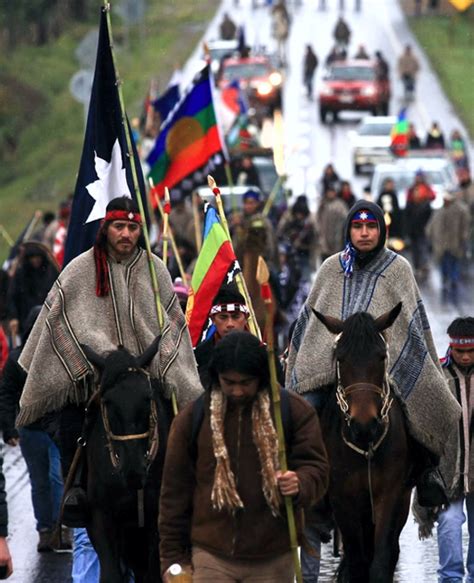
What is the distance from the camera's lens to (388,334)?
1134cm

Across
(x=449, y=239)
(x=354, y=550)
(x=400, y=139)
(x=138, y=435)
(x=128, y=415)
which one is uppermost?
(x=128, y=415)

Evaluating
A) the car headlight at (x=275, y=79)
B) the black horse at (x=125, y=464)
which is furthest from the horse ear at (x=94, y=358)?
the car headlight at (x=275, y=79)

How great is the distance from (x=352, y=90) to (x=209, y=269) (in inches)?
2009

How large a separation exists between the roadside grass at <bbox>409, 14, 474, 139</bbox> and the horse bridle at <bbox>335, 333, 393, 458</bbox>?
173 feet

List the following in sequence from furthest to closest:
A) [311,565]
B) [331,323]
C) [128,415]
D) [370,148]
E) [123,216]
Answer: [370,148] < [311,565] < [123,216] < [331,323] < [128,415]

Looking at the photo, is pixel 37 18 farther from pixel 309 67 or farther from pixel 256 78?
pixel 256 78

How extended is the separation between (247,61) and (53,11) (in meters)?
14.1

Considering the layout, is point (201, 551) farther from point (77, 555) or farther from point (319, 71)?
point (319, 71)

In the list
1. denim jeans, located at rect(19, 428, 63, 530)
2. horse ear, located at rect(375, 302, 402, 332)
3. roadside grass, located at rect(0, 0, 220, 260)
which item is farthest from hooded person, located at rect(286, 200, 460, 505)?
roadside grass, located at rect(0, 0, 220, 260)

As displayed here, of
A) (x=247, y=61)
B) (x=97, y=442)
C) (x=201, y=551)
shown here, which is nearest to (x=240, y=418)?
(x=201, y=551)

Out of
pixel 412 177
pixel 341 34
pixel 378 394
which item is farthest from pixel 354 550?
pixel 341 34

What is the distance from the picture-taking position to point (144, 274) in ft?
35.8

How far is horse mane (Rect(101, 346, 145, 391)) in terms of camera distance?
9977 mm

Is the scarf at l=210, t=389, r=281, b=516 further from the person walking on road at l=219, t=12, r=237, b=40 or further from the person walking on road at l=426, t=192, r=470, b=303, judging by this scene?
the person walking on road at l=219, t=12, r=237, b=40
